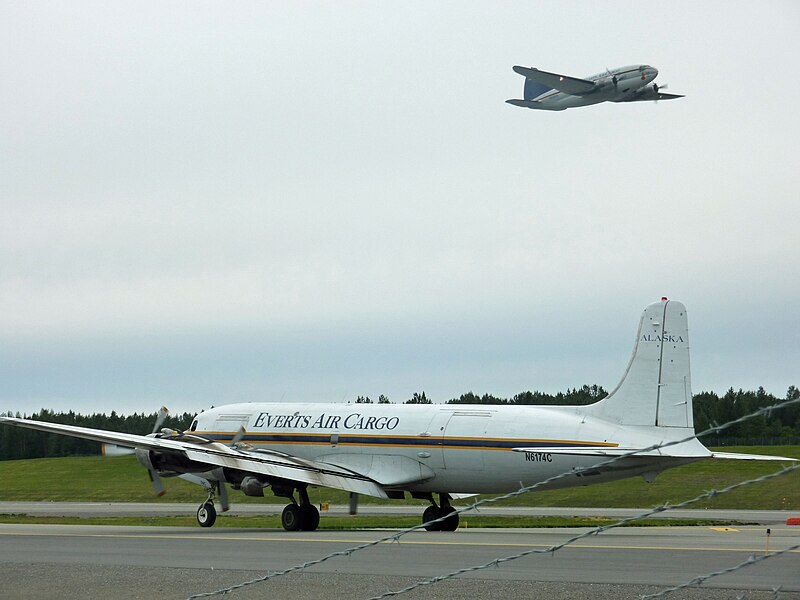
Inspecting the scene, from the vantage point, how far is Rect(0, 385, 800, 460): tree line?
6756 cm

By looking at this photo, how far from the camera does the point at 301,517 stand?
2916 centimetres

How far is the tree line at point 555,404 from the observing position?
67.6 m

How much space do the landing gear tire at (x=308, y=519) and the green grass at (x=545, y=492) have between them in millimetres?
16997

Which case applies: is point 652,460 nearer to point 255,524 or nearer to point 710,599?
point 710,599

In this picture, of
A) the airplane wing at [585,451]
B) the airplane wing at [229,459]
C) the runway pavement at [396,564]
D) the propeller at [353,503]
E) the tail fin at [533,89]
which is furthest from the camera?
the tail fin at [533,89]

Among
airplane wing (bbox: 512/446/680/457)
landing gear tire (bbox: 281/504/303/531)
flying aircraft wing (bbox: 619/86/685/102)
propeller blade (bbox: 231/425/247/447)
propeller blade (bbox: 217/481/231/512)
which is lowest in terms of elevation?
landing gear tire (bbox: 281/504/303/531)

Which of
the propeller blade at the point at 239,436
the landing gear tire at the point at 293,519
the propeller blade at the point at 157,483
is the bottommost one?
the landing gear tire at the point at 293,519

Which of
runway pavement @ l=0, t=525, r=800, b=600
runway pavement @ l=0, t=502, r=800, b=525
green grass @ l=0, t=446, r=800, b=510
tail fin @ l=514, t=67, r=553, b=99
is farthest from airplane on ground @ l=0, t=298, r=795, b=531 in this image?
green grass @ l=0, t=446, r=800, b=510

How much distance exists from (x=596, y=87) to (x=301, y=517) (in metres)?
16.0

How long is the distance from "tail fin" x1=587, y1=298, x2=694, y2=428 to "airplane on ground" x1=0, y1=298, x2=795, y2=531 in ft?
0.09

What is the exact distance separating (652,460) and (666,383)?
226 cm

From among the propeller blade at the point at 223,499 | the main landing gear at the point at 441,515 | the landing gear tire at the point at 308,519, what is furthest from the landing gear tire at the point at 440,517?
the propeller blade at the point at 223,499

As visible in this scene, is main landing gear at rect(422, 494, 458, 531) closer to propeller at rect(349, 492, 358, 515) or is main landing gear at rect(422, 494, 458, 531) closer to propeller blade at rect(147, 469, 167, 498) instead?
propeller at rect(349, 492, 358, 515)

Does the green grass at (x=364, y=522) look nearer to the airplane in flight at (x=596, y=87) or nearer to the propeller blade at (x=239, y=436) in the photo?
the propeller blade at (x=239, y=436)
